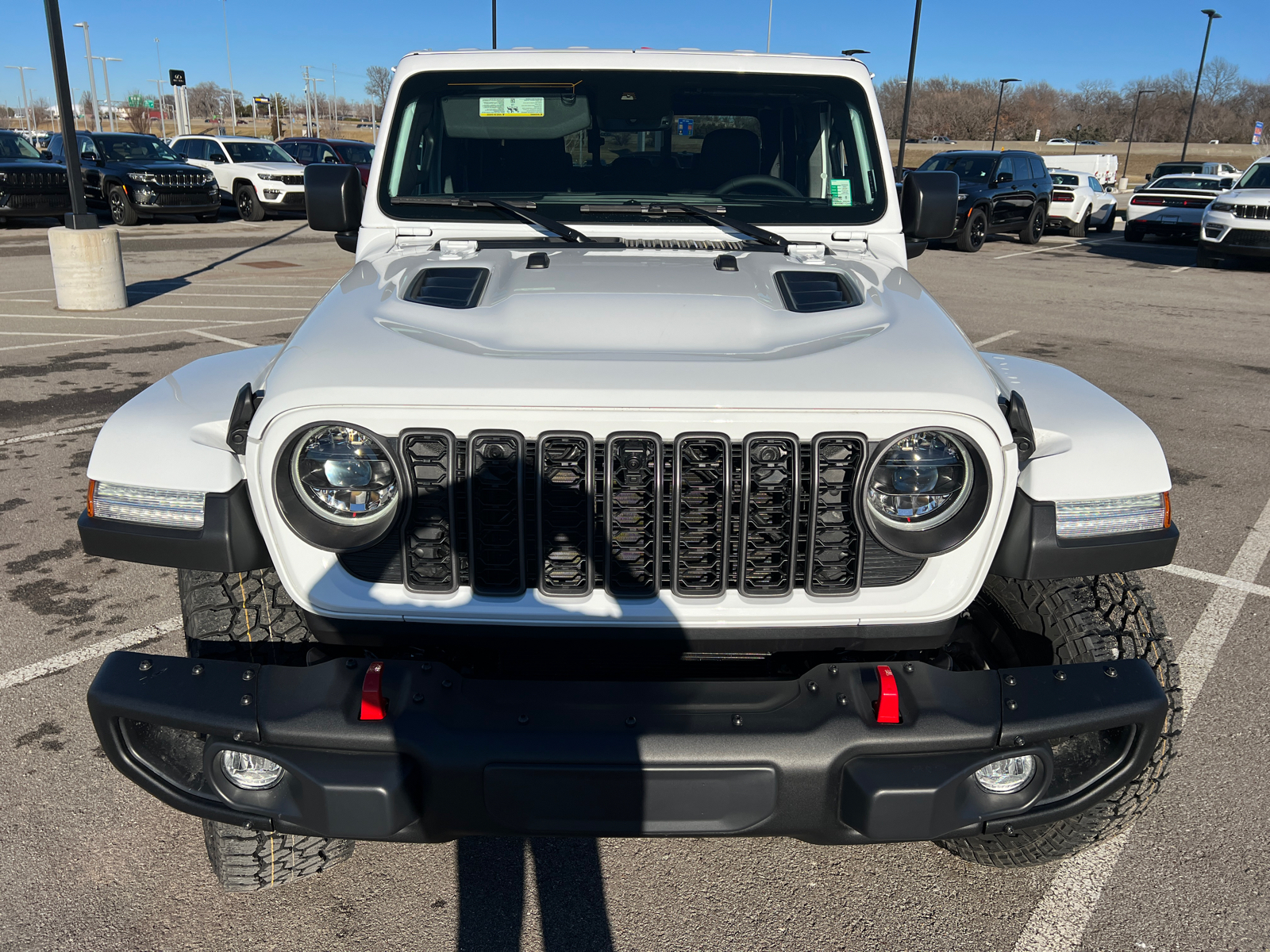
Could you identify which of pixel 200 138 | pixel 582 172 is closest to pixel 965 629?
pixel 582 172

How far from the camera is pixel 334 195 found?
3.52m

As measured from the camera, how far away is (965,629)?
8.67ft

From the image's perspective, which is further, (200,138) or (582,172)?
(200,138)

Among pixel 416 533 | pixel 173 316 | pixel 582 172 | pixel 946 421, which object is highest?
pixel 582 172

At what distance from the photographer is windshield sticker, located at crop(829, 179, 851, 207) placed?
3.49m

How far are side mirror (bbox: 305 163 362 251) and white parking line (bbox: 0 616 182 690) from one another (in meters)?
1.63

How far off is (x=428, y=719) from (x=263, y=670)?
14.6 inches

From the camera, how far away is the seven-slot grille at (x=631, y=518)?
2.01m

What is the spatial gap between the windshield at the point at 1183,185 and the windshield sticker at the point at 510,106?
2229cm

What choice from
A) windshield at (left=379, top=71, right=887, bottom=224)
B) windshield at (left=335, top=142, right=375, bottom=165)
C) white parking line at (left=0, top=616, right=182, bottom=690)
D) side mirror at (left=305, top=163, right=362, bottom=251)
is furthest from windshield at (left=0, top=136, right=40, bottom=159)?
windshield at (left=379, top=71, right=887, bottom=224)

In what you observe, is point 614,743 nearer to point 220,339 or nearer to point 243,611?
point 243,611

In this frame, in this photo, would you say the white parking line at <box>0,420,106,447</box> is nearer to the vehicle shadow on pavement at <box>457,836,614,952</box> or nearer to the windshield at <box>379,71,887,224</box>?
the windshield at <box>379,71,887,224</box>

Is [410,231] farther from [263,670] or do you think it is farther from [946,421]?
[946,421]

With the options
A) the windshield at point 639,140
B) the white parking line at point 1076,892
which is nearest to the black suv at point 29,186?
the windshield at point 639,140
